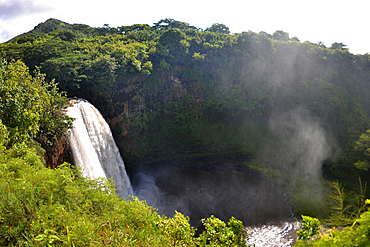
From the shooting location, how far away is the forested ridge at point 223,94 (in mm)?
21312

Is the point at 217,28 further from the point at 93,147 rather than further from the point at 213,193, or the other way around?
the point at 93,147

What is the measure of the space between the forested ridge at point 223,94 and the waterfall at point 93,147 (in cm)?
507

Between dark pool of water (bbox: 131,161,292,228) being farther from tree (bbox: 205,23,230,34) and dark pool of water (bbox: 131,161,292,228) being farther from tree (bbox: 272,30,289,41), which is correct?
tree (bbox: 205,23,230,34)

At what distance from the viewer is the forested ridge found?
21.3m

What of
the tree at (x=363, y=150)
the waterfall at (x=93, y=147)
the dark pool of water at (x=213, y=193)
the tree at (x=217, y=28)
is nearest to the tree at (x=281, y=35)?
the tree at (x=217, y=28)

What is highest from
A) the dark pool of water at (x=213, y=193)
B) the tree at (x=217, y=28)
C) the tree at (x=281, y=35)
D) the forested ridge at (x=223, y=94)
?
the tree at (x=217, y=28)

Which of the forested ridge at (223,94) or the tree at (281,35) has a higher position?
the tree at (281,35)

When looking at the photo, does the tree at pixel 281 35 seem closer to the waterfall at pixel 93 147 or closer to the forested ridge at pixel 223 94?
the forested ridge at pixel 223 94

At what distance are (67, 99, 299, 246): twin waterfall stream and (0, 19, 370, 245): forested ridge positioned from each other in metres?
4.58

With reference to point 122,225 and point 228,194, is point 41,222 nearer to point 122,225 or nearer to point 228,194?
point 122,225

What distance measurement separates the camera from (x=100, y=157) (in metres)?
14.4

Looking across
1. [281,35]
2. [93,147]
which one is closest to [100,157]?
[93,147]

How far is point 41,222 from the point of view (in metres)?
3.19

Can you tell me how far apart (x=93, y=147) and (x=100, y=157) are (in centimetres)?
121
